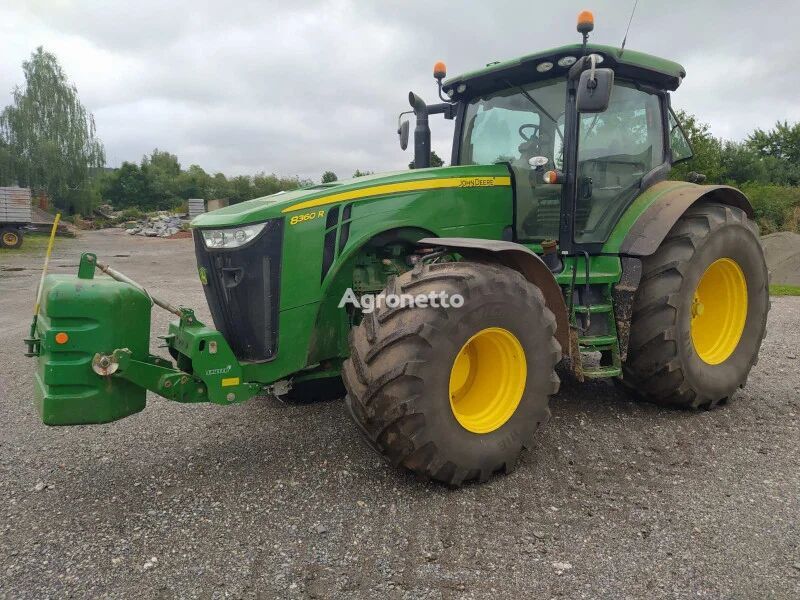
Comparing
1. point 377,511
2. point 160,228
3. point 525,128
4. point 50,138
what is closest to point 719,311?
point 525,128

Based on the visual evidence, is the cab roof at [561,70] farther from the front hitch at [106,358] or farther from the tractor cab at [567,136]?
the front hitch at [106,358]

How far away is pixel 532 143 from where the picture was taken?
4207 millimetres

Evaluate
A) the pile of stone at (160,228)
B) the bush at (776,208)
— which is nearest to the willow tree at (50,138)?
the pile of stone at (160,228)

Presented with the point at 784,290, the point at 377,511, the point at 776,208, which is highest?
the point at 776,208

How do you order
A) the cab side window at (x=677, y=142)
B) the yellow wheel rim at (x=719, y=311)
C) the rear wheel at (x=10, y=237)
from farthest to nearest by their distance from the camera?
1. the rear wheel at (x=10, y=237)
2. the cab side window at (x=677, y=142)
3. the yellow wheel rim at (x=719, y=311)

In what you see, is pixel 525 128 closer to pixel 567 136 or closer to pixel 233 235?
pixel 567 136

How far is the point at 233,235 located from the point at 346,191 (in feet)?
2.27

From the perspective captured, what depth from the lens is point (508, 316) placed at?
125 inches

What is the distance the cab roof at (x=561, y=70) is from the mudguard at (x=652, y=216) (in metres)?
0.80

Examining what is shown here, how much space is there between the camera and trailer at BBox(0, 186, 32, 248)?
20.9 meters

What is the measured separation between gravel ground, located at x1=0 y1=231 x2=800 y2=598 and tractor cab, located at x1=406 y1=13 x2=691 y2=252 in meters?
1.38

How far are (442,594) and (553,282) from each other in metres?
1.89

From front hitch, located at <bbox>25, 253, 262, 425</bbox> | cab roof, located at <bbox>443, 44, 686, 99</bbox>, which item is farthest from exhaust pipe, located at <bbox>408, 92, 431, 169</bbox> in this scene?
front hitch, located at <bbox>25, 253, 262, 425</bbox>

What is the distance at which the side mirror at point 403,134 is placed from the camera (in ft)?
16.2
